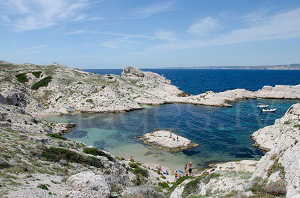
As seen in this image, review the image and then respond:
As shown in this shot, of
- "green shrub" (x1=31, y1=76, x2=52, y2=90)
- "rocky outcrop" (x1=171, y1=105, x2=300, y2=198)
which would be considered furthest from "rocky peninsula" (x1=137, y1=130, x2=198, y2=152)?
"green shrub" (x1=31, y1=76, x2=52, y2=90)

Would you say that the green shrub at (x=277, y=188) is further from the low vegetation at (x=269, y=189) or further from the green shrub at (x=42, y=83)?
the green shrub at (x=42, y=83)

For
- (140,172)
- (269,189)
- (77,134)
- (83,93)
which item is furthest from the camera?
(83,93)

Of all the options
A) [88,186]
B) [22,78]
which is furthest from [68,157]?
[22,78]

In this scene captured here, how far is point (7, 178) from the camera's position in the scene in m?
16.0

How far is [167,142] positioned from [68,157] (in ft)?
80.7

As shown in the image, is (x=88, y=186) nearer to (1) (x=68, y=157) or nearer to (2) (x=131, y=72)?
(1) (x=68, y=157)

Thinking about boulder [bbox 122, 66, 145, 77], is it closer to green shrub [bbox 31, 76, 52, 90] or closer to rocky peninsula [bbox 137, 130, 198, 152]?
green shrub [bbox 31, 76, 52, 90]

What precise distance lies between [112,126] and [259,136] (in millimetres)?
36836

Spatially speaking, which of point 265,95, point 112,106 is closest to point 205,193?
point 112,106

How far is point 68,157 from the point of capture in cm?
2414

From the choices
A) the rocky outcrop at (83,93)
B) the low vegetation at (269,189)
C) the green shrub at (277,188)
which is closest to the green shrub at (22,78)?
the rocky outcrop at (83,93)

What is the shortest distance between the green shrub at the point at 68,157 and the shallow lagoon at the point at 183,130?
15.1m

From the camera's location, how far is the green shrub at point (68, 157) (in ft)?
76.3

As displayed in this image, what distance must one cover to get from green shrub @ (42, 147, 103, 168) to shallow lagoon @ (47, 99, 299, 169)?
49.6 ft
